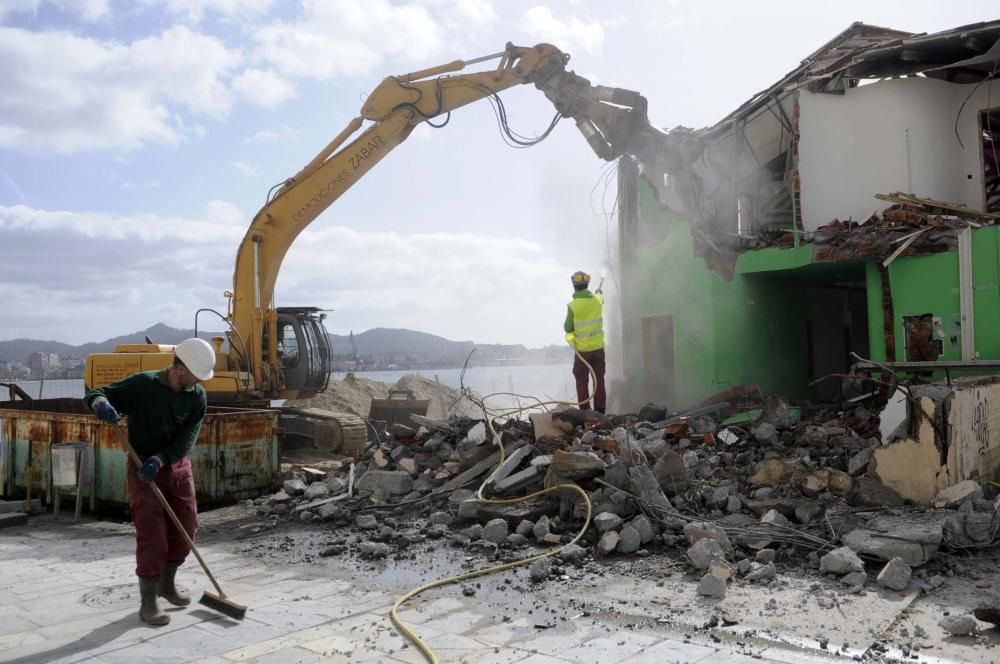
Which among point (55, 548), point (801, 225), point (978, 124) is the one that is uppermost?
point (978, 124)

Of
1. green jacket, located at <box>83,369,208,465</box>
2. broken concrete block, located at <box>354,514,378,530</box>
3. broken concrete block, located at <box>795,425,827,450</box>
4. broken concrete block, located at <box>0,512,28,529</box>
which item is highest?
green jacket, located at <box>83,369,208,465</box>

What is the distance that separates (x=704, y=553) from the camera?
20.0ft

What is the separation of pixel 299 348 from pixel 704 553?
8.18 m

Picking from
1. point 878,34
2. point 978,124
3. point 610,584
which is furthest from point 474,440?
point 878,34

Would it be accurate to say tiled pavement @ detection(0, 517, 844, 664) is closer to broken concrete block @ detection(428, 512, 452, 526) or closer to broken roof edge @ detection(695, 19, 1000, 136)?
broken concrete block @ detection(428, 512, 452, 526)

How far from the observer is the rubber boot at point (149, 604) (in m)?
5.16

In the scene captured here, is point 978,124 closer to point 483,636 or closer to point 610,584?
point 610,584

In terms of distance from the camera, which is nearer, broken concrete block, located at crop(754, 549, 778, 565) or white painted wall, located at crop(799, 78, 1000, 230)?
broken concrete block, located at crop(754, 549, 778, 565)

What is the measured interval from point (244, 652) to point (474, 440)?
5806 millimetres

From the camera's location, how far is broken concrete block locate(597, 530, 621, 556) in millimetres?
6672

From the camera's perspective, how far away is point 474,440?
10.3m

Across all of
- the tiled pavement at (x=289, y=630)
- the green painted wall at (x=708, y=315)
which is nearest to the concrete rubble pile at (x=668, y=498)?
the tiled pavement at (x=289, y=630)

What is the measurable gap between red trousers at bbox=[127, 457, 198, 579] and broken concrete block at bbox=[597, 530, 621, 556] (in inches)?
131

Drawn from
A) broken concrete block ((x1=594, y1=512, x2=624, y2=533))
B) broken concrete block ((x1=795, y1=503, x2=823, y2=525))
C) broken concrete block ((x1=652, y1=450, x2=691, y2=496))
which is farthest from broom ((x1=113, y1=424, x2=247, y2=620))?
broken concrete block ((x1=795, y1=503, x2=823, y2=525))
